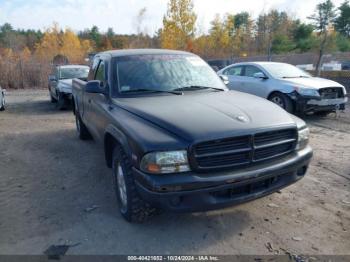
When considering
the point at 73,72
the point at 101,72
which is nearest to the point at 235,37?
the point at 73,72

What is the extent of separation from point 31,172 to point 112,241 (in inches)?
106

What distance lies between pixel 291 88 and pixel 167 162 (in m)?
6.85

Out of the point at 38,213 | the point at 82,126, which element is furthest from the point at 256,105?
the point at 82,126

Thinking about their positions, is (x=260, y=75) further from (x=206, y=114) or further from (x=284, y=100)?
(x=206, y=114)

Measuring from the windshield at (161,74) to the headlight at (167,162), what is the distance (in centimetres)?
153

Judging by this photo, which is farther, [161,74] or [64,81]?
[64,81]

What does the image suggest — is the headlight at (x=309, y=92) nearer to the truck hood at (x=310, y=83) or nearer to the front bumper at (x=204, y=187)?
the truck hood at (x=310, y=83)

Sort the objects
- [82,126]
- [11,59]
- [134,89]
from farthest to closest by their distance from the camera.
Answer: [11,59] < [82,126] < [134,89]

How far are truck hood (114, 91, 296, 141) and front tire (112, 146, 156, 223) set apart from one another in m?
0.53

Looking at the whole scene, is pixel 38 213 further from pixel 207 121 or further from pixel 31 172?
pixel 207 121

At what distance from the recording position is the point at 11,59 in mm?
22188

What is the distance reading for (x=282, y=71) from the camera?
983 cm

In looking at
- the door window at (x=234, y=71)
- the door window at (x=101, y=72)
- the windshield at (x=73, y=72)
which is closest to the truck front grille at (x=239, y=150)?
the door window at (x=101, y=72)

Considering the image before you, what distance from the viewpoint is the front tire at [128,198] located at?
3.36 meters
